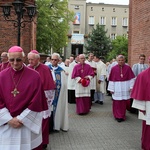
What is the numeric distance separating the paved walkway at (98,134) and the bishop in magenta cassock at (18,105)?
225 cm

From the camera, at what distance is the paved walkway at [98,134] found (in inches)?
251

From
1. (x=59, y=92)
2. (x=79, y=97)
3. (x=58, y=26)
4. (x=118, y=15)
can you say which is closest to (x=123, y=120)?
(x=79, y=97)

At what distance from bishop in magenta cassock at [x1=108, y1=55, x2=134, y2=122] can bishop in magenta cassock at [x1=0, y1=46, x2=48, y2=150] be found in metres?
5.19

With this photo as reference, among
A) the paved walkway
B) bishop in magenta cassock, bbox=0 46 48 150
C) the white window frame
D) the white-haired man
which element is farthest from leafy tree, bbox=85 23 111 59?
bishop in magenta cassock, bbox=0 46 48 150

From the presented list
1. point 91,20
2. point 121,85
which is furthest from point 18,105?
point 91,20

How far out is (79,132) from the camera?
756 centimetres

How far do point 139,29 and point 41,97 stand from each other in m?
8.64

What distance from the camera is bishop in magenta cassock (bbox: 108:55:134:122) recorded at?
8.98 metres

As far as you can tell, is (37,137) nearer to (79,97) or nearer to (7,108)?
(7,108)

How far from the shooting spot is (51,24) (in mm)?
35125

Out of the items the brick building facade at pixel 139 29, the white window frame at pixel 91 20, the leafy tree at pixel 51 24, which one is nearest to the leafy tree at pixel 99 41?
the leafy tree at pixel 51 24

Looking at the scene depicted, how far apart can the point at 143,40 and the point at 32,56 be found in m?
6.87

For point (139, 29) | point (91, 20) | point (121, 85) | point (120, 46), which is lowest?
point (121, 85)

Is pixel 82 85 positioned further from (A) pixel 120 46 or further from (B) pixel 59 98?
(A) pixel 120 46
